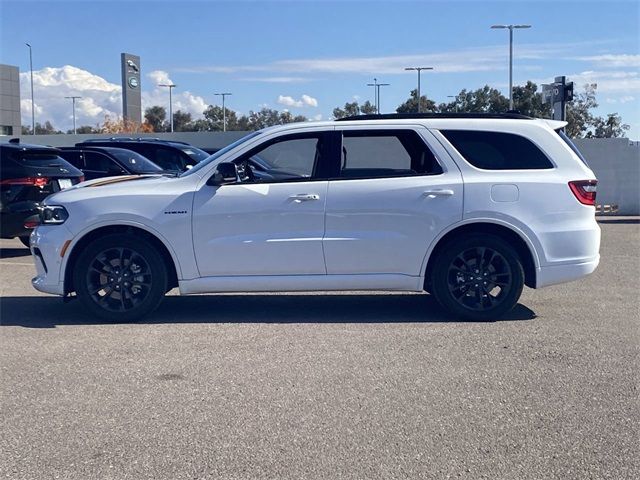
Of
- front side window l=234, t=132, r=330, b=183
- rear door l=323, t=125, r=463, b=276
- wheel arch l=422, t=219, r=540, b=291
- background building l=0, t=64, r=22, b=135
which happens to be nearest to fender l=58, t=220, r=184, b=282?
front side window l=234, t=132, r=330, b=183

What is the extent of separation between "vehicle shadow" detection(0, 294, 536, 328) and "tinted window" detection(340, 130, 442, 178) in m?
1.43

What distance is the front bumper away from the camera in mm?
7680

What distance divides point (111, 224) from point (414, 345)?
3059mm

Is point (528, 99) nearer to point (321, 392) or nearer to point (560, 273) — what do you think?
point (560, 273)

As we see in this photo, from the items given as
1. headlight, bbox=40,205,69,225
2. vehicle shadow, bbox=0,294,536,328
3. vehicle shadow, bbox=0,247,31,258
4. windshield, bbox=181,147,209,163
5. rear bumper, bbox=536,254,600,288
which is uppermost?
windshield, bbox=181,147,209,163

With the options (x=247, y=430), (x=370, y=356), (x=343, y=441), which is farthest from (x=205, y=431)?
(x=370, y=356)

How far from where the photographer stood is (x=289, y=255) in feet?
25.2

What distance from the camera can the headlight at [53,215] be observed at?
7727 millimetres

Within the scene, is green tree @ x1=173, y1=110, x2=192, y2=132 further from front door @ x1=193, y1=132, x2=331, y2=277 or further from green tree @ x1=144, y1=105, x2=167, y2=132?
front door @ x1=193, y1=132, x2=331, y2=277

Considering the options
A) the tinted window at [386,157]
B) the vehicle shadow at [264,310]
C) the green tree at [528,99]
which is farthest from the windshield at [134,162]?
the green tree at [528,99]

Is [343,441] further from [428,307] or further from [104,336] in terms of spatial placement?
[428,307]

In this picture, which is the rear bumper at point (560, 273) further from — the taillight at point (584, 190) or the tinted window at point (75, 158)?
the tinted window at point (75, 158)

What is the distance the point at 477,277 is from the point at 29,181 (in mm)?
7347

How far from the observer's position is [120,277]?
7.71m
